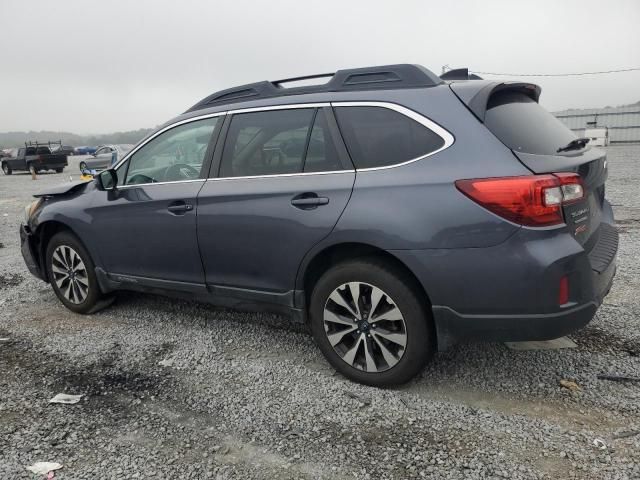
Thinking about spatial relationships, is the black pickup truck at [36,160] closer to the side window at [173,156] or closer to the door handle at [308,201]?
the side window at [173,156]

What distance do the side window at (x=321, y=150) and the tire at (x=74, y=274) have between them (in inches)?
96.7

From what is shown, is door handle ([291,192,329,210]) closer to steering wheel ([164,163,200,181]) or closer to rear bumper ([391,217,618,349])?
rear bumper ([391,217,618,349])

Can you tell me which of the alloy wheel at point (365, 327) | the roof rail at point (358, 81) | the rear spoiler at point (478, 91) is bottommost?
the alloy wheel at point (365, 327)

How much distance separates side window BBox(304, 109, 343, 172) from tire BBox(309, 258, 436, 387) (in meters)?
0.63

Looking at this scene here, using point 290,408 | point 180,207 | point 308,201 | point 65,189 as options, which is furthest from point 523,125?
point 65,189

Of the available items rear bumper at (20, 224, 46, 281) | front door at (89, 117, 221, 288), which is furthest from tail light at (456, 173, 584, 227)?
rear bumper at (20, 224, 46, 281)

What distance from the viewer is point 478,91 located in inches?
114

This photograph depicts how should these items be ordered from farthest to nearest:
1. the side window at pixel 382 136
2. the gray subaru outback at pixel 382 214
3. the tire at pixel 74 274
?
1. the tire at pixel 74 274
2. the side window at pixel 382 136
3. the gray subaru outback at pixel 382 214

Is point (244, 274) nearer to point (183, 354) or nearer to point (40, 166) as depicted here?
point (183, 354)

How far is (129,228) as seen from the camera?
411cm

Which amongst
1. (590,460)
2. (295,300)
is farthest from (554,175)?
(295,300)

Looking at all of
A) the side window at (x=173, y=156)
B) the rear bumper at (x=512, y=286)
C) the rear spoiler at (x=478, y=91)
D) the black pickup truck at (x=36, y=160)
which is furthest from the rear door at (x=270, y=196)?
the black pickup truck at (x=36, y=160)

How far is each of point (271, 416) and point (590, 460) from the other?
1644mm

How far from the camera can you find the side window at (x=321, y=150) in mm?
3150
